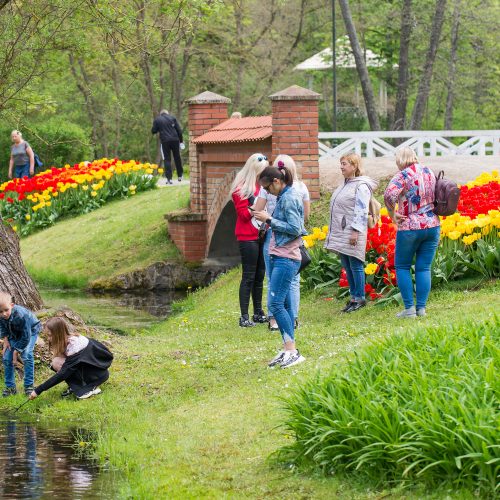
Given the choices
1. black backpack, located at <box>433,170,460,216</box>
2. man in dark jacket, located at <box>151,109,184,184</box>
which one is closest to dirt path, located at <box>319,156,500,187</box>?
man in dark jacket, located at <box>151,109,184,184</box>

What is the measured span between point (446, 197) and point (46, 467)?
4644 millimetres

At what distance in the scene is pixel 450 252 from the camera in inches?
472

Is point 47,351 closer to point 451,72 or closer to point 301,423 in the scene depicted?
point 301,423

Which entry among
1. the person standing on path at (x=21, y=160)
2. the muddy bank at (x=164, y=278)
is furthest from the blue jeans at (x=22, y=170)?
the muddy bank at (x=164, y=278)

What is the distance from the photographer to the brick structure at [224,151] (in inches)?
674

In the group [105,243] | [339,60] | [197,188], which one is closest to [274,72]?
[339,60]

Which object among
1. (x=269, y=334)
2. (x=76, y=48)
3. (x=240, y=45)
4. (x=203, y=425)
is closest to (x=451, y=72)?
(x=240, y=45)

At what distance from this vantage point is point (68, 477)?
727 centimetres

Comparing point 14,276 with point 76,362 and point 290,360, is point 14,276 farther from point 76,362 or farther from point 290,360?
point 290,360

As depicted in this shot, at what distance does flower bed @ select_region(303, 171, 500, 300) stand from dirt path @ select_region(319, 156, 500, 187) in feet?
15.3

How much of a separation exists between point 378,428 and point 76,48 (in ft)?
31.7

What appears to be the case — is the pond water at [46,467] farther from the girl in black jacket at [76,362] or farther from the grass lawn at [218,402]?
the girl in black jacket at [76,362]

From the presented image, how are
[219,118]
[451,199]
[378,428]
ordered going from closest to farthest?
1. [378,428]
2. [451,199]
3. [219,118]

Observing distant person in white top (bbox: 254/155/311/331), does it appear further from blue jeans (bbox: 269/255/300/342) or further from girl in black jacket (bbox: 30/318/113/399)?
girl in black jacket (bbox: 30/318/113/399)
